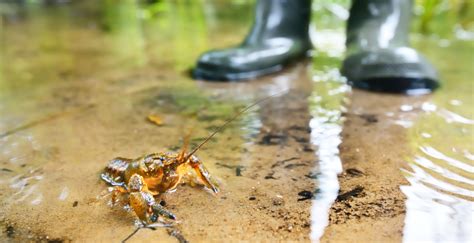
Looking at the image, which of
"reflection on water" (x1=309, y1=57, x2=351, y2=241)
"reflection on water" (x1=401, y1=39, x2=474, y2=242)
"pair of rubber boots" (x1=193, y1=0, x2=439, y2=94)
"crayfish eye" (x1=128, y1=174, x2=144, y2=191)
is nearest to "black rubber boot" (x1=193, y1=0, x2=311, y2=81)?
"pair of rubber boots" (x1=193, y1=0, x2=439, y2=94)

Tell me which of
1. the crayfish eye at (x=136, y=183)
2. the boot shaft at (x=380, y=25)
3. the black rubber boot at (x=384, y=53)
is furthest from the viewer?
the boot shaft at (x=380, y=25)

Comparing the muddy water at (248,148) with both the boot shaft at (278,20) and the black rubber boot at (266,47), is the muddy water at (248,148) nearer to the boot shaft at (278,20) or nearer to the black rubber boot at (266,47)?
the black rubber boot at (266,47)

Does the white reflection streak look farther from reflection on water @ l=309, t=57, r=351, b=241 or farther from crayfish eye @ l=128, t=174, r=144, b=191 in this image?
crayfish eye @ l=128, t=174, r=144, b=191

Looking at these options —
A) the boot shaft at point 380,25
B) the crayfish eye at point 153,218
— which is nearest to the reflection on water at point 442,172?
the boot shaft at point 380,25

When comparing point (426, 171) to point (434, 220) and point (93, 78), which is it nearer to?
point (434, 220)

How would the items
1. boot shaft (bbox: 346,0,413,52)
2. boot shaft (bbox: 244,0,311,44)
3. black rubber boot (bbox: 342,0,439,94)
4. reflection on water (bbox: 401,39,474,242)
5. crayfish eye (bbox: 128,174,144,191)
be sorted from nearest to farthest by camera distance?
reflection on water (bbox: 401,39,474,242), crayfish eye (bbox: 128,174,144,191), black rubber boot (bbox: 342,0,439,94), boot shaft (bbox: 346,0,413,52), boot shaft (bbox: 244,0,311,44)
